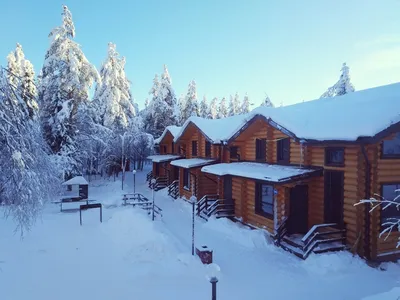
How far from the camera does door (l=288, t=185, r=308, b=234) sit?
13125 millimetres

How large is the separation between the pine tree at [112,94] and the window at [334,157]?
27.0m

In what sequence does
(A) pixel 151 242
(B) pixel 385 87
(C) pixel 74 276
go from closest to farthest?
1. (C) pixel 74 276
2. (A) pixel 151 242
3. (B) pixel 385 87

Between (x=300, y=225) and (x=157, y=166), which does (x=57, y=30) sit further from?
(x=300, y=225)

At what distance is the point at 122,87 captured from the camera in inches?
1467

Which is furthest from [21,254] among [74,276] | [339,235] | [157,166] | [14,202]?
[157,166]

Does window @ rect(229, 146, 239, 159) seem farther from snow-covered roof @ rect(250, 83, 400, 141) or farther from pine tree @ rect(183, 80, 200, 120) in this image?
pine tree @ rect(183, 80, 200, 120)

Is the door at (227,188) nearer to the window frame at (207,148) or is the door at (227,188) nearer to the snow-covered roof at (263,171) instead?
the snow-covered roof at (263,171)

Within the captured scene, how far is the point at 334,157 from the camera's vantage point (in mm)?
11953

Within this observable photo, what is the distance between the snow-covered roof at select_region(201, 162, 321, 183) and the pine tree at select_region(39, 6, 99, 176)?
44.6 feet

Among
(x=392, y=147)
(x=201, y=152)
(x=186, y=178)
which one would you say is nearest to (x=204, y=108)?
(x=186, y=178)

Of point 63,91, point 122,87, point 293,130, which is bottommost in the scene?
point 293,130

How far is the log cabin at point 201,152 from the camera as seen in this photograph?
20.3 meters

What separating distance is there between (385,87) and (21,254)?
1711 cm

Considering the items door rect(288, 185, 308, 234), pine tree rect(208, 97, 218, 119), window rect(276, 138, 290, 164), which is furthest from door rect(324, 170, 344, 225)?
pine tree rect(208, 97, 218, 119)
